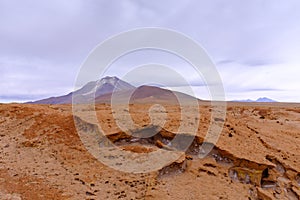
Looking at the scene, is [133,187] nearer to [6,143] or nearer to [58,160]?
[58,160]

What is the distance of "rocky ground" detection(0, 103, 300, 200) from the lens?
6.46 metres

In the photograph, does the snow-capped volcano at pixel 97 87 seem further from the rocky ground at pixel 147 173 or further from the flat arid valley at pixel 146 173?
the rocky ground at pixel 147 173

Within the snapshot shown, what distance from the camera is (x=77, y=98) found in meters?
14.2

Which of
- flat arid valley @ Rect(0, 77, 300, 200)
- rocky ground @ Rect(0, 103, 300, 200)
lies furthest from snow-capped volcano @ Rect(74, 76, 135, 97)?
rocky ground @ Rect(0, 103, 300, 200)

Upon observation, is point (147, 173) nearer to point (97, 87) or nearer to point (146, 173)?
point (146, 173)

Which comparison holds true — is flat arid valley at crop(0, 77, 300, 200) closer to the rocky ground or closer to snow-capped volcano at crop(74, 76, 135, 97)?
the rocky ground

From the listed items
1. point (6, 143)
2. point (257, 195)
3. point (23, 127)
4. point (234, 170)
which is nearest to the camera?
point (257, 195)

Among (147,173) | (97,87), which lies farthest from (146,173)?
(97,87)

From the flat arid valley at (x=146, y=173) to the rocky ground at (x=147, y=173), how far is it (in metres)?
0.02

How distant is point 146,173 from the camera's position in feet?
22.3

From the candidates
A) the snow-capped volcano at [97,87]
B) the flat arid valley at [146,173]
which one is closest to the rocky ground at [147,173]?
the flat arid valley at [146,173]

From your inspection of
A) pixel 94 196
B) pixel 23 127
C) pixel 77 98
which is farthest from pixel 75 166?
pixel 77 98

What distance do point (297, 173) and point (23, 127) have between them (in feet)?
28.0

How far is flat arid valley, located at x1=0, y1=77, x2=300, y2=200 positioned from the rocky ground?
0.07ft
